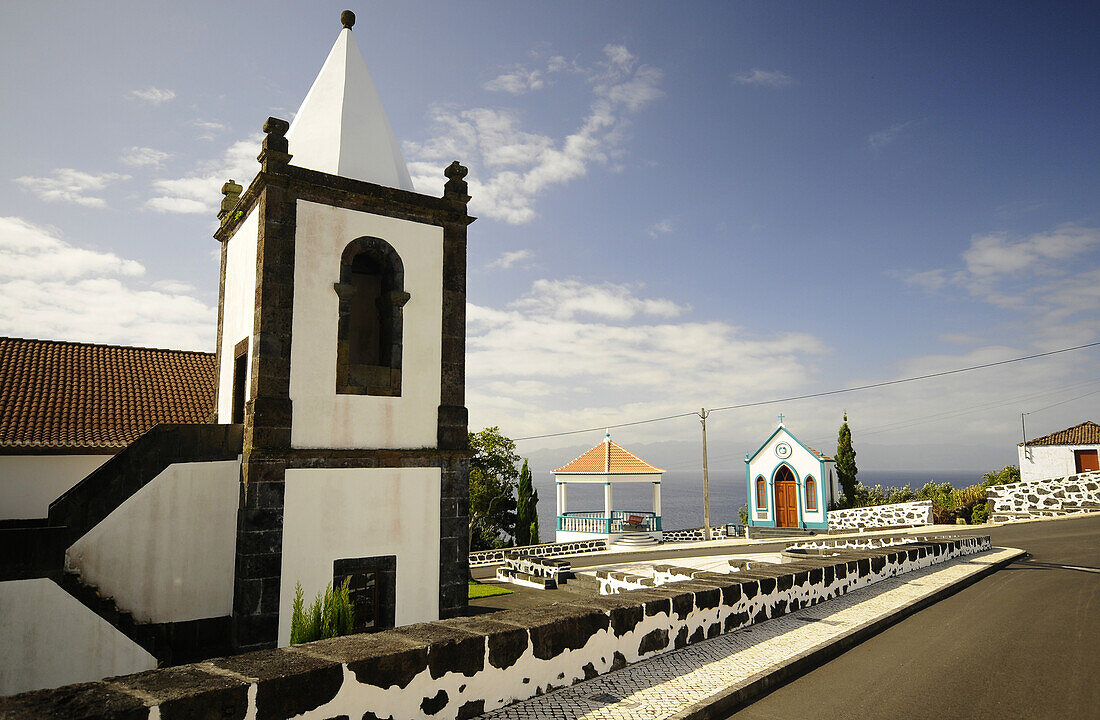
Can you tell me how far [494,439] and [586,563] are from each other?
357 inches

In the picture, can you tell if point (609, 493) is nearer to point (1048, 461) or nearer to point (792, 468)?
point (792, 468)

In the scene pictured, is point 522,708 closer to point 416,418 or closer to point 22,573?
point 416,418

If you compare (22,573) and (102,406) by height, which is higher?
(102,406)

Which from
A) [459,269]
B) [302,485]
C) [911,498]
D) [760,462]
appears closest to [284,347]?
[302,485]

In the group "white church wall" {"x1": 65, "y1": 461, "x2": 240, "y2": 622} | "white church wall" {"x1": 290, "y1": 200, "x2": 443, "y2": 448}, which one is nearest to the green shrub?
"white church wall" {"x1": 65, "y1": 461, "x2": 240, "y2": 622}

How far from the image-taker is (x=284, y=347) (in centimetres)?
1068

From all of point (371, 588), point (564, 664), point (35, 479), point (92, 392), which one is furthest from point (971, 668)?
point (92, 392)

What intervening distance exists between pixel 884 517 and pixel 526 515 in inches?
678

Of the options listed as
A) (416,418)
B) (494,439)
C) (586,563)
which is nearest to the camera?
(416,418)

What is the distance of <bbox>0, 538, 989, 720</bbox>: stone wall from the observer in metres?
3.70

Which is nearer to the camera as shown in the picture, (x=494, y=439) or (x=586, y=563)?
(x=586, y=563)

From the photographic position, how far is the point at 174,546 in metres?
10.5

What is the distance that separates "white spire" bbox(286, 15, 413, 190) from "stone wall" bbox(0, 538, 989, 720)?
9.15 m

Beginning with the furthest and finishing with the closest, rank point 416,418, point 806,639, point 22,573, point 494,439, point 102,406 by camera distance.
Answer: point 494,439
point 102,406
point 416,418
point 22,573
point 806,639
